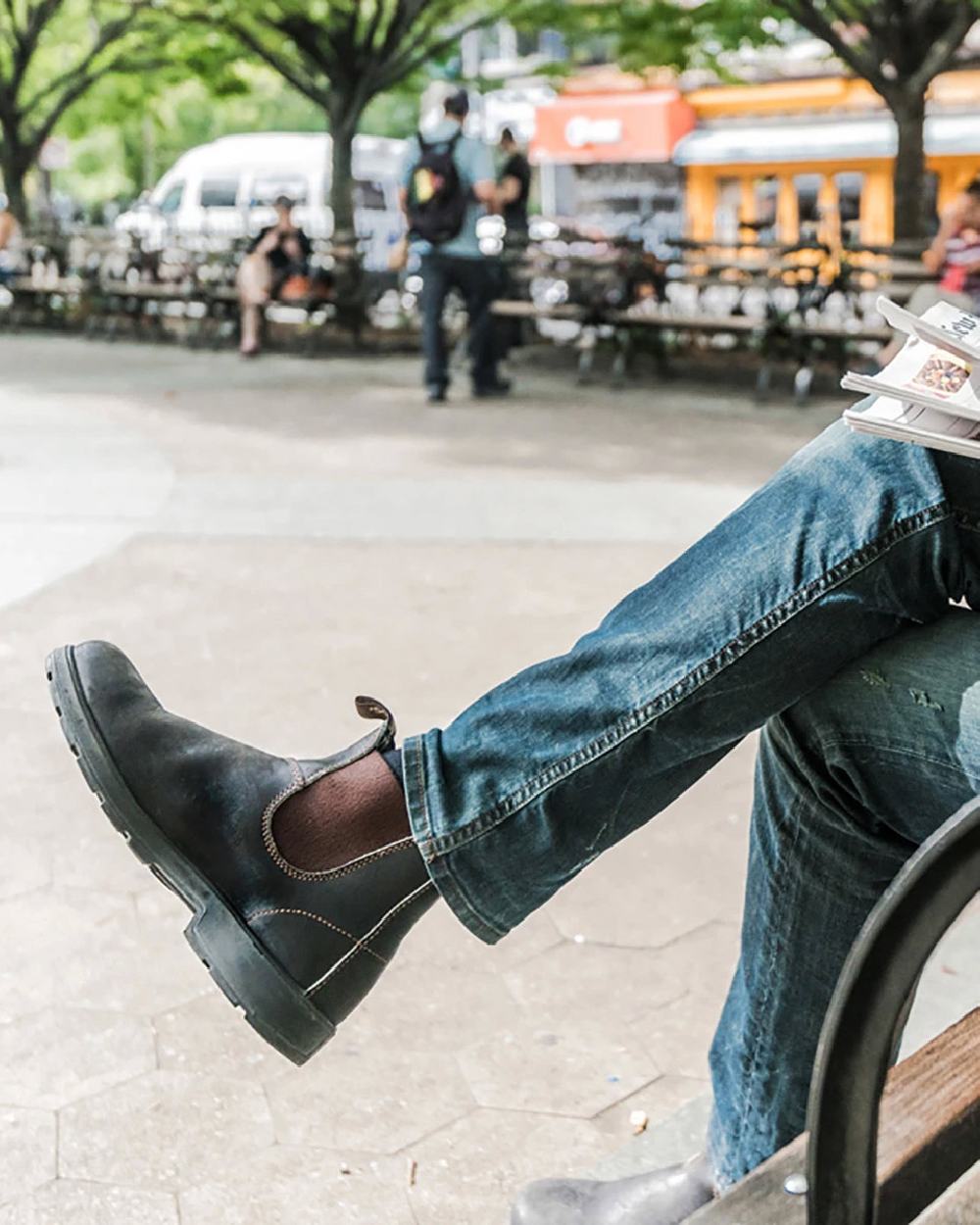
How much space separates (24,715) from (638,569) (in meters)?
2.40

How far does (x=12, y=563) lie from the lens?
5773 mm

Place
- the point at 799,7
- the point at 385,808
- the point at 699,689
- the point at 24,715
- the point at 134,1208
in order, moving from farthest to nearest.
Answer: the point at 799,7 < the point at 24,715 < the point at 134,1208 < the point at 385,808 < the point at 699,689

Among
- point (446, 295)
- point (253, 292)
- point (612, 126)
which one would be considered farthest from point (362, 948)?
point (612, 126)

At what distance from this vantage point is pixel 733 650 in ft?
5.17

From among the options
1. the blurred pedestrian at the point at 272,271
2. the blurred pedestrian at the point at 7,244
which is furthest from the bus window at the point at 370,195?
the blurred pedestrian at the point at 272,271

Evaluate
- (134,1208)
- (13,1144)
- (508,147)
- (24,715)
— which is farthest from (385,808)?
(508,147)

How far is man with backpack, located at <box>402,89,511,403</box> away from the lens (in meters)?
10.6

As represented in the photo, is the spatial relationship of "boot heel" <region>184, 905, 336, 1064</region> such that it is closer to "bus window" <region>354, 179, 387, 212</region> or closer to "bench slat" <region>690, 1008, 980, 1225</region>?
"bench slat" <region>690, 1008, 980, 1225</region>

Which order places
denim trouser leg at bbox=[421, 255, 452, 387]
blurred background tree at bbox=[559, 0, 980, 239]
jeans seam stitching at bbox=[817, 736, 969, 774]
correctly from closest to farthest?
jeans seam stitching at bbox=[817, 736, 969, 774] < denim trouser leg at bbox=[421, 255, 452, 387] < blurred background tree at bbox=[559, 0, 980, 239]

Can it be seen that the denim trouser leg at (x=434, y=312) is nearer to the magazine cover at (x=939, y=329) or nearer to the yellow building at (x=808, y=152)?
the magazine cover at (x=939, y=329)

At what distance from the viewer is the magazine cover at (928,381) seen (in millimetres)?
1500

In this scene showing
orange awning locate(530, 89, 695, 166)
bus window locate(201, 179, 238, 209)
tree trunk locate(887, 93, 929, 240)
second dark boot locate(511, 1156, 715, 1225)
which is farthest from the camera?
orange awning locate(530, 89, 695, 166)

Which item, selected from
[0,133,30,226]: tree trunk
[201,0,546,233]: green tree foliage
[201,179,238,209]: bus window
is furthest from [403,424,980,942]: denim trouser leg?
[201,179,238,209]: bus window

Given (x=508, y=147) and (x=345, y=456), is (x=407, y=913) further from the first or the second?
(x=508, y=147)
